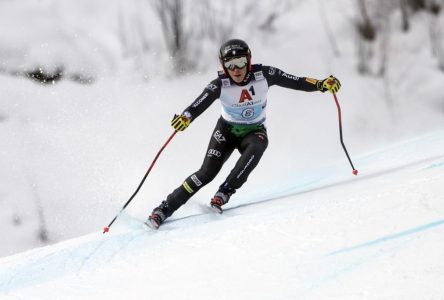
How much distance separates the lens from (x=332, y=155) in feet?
35.8

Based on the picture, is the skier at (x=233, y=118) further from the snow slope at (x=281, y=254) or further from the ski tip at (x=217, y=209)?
the snow slope at (x=281, y=254)

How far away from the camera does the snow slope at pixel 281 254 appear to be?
2.23 m

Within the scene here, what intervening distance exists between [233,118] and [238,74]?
392 millimetres

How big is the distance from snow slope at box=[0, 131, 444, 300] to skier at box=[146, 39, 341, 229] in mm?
245

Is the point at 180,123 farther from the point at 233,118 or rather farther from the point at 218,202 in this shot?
the point at 218,202

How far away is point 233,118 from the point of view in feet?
14.4

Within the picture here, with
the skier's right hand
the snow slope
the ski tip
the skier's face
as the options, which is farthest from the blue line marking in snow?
the skier's face

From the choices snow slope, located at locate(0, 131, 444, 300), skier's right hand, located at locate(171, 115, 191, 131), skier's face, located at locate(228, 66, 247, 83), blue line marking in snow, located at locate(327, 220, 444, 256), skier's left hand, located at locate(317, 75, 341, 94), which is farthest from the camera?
skier's left hand, located at locate(317, 75, 341, 94)

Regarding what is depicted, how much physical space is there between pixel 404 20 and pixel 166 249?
10.9m

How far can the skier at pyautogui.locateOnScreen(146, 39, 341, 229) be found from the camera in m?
4.11

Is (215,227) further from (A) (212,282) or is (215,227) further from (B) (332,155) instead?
(B) (332,155)

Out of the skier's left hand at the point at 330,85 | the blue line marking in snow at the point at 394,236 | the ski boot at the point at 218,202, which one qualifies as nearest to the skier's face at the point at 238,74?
the skier's left hand at the point at 330,85

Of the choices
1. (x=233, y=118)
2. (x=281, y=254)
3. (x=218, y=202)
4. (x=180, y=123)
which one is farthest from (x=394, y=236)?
(x=233, y=118)

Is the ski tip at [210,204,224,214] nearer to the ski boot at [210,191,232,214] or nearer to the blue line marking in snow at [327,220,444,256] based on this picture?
the ski boot at [210,191,232,214]
